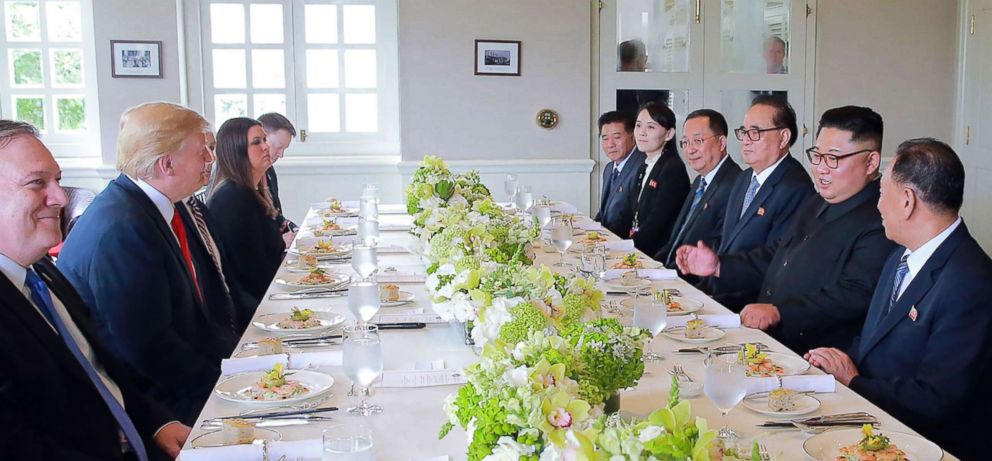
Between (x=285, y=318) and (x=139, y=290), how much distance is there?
0.42 m

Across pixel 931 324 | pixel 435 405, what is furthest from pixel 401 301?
pixel 931 324

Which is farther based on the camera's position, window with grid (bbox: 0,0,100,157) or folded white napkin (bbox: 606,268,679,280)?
window with grid (bbox: 0,0,100,157)

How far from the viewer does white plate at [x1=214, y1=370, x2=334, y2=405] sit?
6.95 feet

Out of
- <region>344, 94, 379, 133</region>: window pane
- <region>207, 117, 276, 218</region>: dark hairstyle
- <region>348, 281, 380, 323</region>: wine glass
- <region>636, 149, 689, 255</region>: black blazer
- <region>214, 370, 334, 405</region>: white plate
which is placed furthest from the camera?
<region>344, 94, 379, 133</region>: window pane

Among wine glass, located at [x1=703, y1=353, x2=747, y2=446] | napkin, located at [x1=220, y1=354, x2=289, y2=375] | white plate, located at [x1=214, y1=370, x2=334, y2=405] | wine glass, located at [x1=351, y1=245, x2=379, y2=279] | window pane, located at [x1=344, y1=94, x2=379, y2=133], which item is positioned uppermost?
window pane, located at [x1=344, y1=94, x2=379, y2=133]

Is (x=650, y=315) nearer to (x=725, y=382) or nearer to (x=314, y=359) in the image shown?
(x=725, y=382)

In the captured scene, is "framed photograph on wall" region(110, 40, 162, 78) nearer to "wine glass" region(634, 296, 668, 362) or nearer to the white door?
"wine glass" region(634, 296, 668, 362)

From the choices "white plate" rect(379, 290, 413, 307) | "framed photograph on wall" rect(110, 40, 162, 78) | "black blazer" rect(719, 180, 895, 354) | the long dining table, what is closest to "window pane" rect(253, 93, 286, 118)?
"framed photograph on wall" rect(110, 40, 162, 78)

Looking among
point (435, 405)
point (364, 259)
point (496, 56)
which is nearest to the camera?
point (435, 405)

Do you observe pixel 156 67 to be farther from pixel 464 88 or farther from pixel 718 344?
pixel 718 344

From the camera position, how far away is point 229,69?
724 cm

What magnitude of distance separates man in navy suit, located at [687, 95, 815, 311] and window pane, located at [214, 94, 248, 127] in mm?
4301

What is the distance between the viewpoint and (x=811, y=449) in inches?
70.6

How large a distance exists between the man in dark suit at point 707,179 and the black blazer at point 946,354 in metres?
2.00
